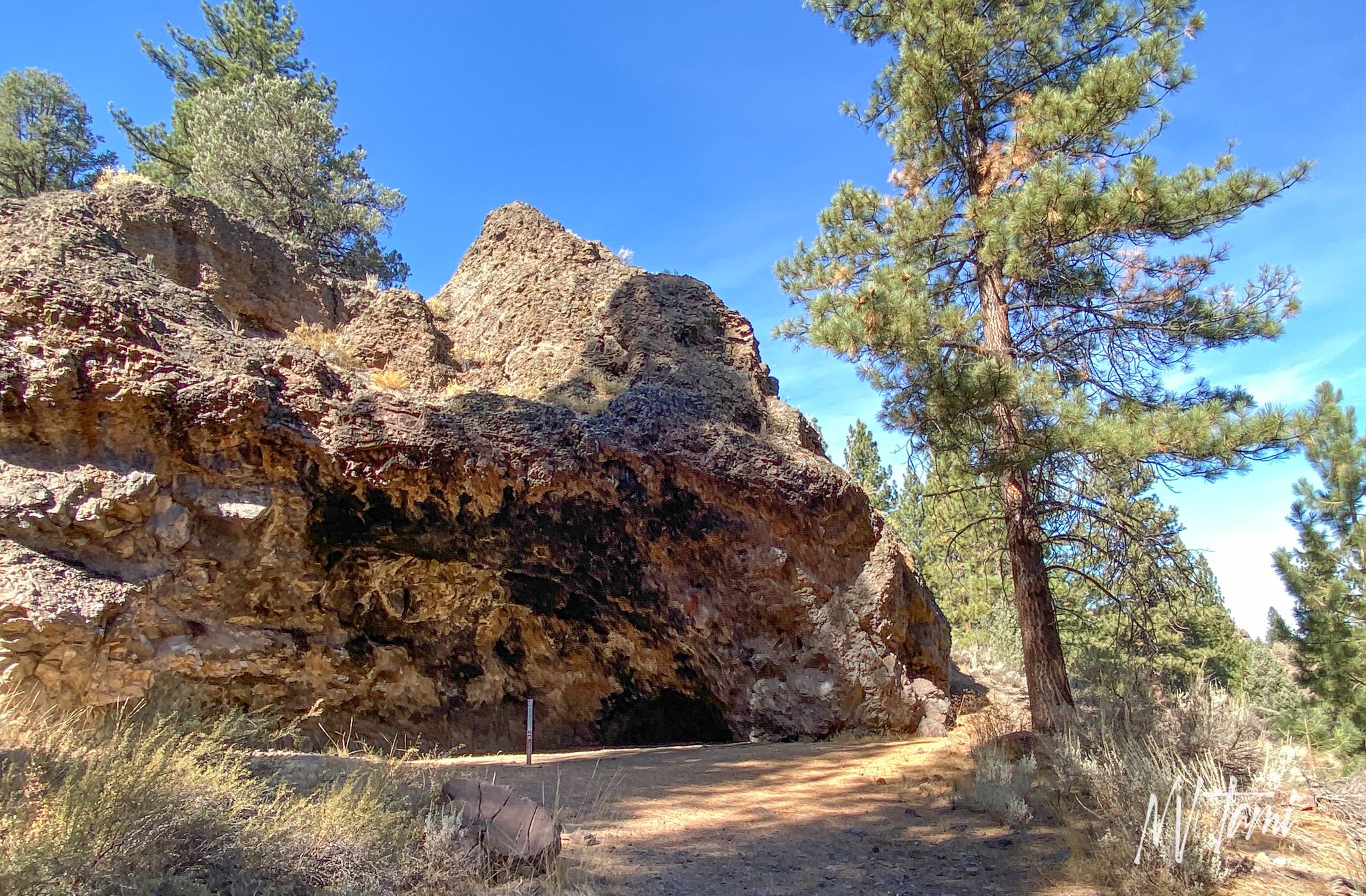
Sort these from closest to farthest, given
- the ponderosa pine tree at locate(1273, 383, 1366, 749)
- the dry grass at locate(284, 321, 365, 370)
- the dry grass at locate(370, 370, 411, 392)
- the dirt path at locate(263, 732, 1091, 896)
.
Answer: the dirt path at locate(263, 732, 1091, 896) → the dry grass at locate(370, 370, 411, 392) → the dry grass at locate(284, 321, 365, 370) → the ponderosa pine tree at locate(1273, 383, 1366, 749)

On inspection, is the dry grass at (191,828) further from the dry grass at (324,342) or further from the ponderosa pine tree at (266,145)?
the ponderosa pine tree at (266,145)

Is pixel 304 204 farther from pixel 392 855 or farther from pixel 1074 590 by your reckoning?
pixel 1074 590

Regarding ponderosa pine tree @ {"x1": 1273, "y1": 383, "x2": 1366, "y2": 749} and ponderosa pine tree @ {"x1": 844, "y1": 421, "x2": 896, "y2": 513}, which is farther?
ponderosa pine tree @ {"x1": 844, "y1": 421, "x2": 896, "y2": 513}

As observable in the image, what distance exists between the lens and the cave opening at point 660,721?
33.1 feet

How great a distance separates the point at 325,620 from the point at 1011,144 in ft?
30.8

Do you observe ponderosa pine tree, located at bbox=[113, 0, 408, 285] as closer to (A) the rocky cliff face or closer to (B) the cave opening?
(A) the rocky cliff face

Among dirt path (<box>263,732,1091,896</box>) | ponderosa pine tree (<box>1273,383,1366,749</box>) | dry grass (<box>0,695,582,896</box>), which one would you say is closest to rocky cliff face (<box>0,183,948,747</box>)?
dirt path (<box>263,732,1091,896</box>)

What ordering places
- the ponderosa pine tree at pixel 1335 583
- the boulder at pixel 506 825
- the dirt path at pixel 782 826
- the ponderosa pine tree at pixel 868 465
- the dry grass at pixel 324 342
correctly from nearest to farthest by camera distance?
1. the boulder at pixel 506 825
2. the dirt path at pixel 782 826
3. the dry grass at pixel 324 342
4. the ponderosa pine tree at pixel 1335 583
5. the ponderosa pine tree at pixel 868 465

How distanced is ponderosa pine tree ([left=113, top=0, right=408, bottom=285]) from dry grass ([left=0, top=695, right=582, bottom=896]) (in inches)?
462

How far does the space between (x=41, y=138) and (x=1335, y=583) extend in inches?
1212

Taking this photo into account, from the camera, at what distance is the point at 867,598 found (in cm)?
923

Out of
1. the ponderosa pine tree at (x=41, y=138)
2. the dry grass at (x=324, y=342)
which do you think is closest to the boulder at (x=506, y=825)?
the dry grass at (x=324, y=342)

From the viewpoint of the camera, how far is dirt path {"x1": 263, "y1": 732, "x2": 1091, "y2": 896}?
A: 400cm

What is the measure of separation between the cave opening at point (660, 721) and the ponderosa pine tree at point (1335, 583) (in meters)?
12.6
